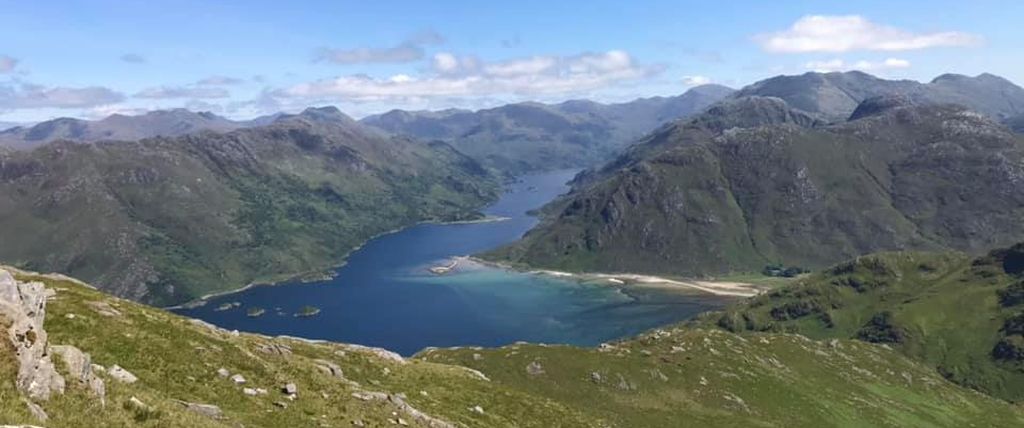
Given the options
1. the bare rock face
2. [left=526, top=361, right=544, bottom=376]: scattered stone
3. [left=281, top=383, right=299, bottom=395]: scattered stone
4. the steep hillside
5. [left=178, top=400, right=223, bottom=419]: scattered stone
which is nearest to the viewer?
the bare rock face

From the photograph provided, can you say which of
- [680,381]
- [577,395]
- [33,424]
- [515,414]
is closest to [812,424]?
[680,381]

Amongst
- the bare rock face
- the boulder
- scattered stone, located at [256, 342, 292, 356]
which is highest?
the bare rock face

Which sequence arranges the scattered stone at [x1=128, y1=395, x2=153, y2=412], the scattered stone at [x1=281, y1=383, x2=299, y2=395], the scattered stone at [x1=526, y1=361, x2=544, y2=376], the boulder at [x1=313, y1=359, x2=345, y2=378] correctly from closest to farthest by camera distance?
the scattered stone at [x1=128, y1=395, x2=153, y2=412] < the scattered stone at [x1=281, y1=383, x2=299, y2=395] < the boulder at [x1=313, y1=359, x2=345, y2=378] < the scattered stone at [x1=526, y1=361, x2=544, y2=376]

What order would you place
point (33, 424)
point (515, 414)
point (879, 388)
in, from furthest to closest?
point (879, 388) → point (515, 414) → point (33, 424)

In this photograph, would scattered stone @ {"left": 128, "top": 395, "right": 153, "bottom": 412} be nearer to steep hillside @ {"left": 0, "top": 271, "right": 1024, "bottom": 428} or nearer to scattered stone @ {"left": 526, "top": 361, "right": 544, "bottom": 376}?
steep hillside @ {"left": 0, "top": 271, "right": 1024, "bottom": 428}

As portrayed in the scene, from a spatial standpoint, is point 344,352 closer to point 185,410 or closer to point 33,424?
point 185,410

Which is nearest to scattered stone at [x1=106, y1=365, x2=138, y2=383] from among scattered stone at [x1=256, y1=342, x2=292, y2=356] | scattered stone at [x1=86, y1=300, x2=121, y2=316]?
scattered stone at [x1=86, y1=300, x2=121, y2=316]

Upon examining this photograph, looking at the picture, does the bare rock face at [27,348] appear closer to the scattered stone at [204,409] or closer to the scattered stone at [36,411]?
the scattered stone at [36,411]
